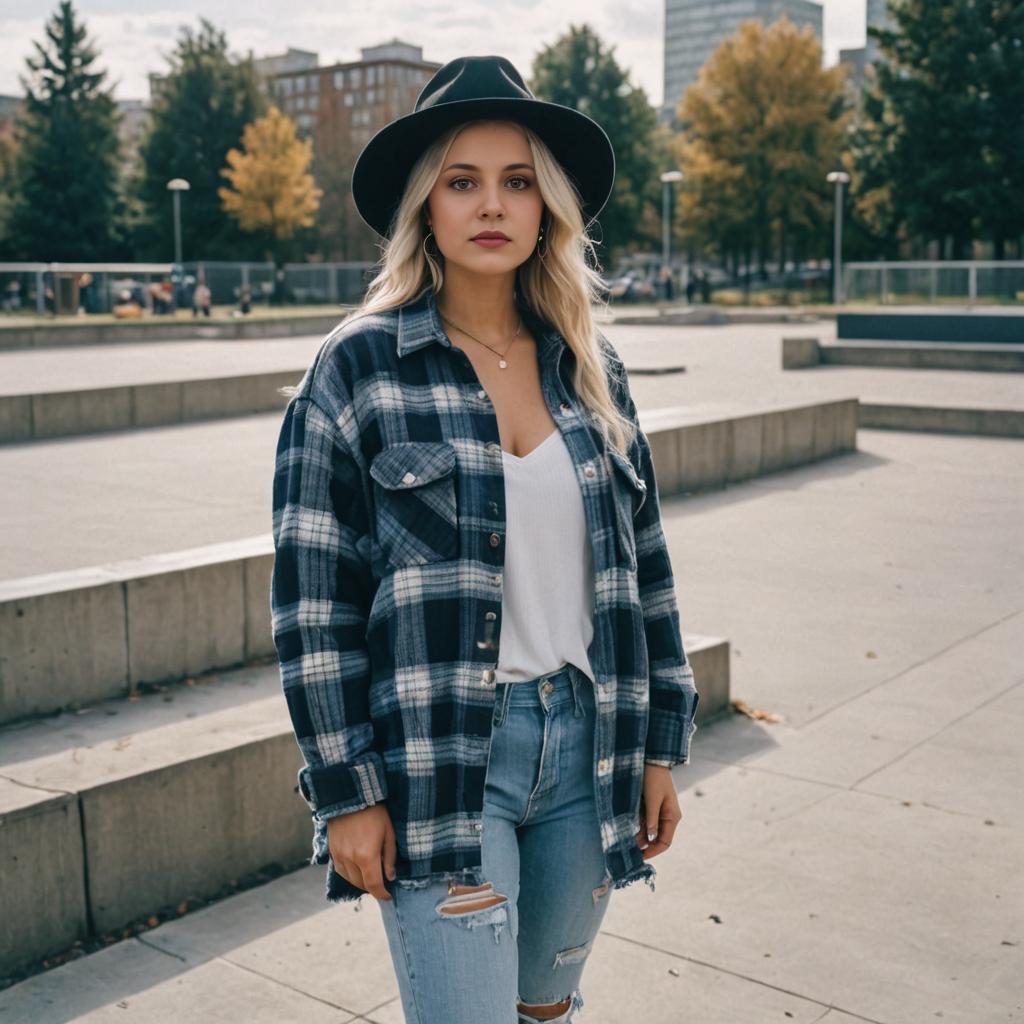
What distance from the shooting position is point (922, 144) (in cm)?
5062

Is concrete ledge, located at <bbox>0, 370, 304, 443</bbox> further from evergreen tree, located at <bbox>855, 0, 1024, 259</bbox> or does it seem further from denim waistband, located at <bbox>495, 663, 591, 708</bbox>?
evergreen tree, located at <bbox>855, 0, 1024, 259</bbox>

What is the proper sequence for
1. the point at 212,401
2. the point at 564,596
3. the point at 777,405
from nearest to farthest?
the point at 564,596, the point at 777,405, the point at 212,401

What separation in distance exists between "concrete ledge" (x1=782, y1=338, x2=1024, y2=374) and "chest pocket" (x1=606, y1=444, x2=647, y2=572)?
69.1ft

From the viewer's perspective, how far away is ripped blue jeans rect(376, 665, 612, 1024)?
2.07 meters

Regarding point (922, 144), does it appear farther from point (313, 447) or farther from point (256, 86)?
point (313, 447)

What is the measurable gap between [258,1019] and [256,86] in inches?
2718

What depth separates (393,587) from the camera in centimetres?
210

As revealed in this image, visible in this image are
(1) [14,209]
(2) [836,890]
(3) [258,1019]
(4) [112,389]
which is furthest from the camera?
(1) [14,209]

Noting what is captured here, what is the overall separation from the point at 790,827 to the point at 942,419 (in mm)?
11927

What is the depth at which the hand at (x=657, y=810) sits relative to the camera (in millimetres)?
2416

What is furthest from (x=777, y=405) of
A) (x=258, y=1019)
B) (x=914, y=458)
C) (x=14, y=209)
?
(x=14, y=209)

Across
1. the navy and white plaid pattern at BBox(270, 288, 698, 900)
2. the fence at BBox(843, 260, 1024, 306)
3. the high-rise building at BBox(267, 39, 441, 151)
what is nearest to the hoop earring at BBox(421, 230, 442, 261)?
the navy and white plaid pattern at BBox(270, 288, 698, 900)

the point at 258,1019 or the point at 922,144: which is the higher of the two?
the point at 922,144

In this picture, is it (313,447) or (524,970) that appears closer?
(313,447)
